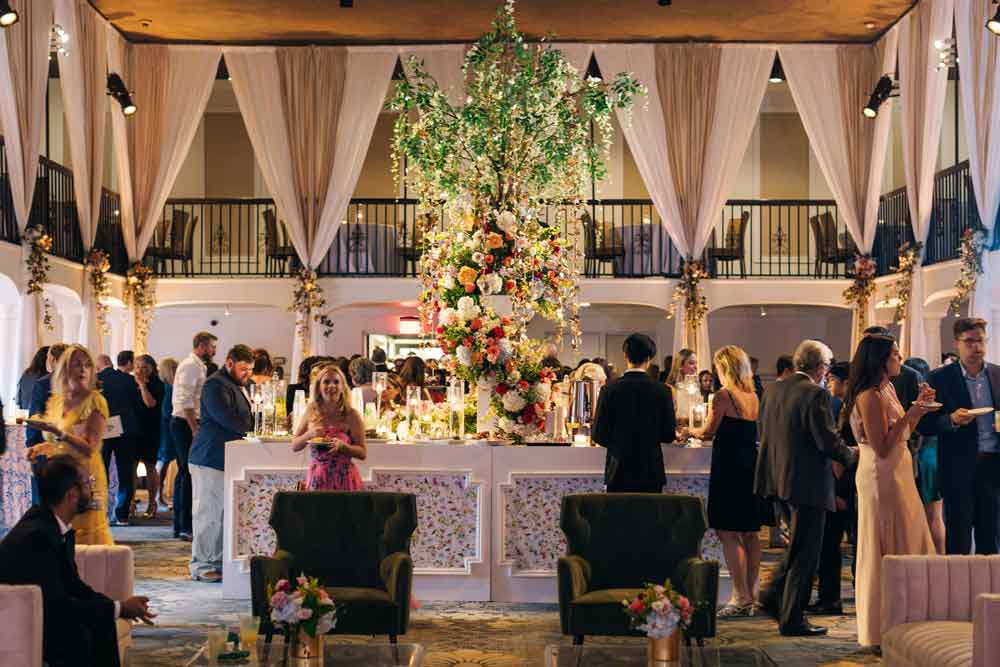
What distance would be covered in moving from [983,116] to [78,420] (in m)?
8.24

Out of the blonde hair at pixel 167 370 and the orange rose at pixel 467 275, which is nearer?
the orange rose at pixel 467 275

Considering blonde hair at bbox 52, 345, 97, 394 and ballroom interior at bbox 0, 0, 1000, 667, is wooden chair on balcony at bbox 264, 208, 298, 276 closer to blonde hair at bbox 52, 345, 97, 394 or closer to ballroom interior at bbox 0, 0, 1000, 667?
ballroom interior at bbox 0, 0, 1000, 667

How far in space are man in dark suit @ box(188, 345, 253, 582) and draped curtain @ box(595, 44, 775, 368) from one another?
745cm

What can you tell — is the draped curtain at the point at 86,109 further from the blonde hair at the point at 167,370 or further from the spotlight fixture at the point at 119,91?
the blonde hair at the point at 167,370

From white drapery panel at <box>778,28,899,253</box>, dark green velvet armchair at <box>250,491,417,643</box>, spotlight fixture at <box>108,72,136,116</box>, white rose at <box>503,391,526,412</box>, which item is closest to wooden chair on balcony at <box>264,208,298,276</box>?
spotlight fixture at <box>108,72,136,116</box>

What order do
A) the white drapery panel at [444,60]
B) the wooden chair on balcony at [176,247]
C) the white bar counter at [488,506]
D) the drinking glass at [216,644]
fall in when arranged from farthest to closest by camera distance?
1. the wooden chair on balcony at [176,247]
2. the white drapery panel at [444,60]
3. the white bar counter at [488,506]
4. the drinking glass at [216,644]

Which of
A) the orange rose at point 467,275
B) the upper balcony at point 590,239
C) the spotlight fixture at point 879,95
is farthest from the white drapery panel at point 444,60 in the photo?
the orange rose at point 467,275

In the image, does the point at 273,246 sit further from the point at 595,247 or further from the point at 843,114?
the point at 843,114

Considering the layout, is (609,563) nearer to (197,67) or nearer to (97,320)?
(97,320)

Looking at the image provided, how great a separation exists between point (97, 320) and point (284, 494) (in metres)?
8.18

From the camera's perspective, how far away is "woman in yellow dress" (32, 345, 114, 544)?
654 cm

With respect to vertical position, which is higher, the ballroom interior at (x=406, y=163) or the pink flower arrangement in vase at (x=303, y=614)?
the ballroom interior at (x=406, y=163)

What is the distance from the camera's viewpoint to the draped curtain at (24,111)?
37.6 feet

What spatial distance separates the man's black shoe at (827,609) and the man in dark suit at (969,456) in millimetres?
690
